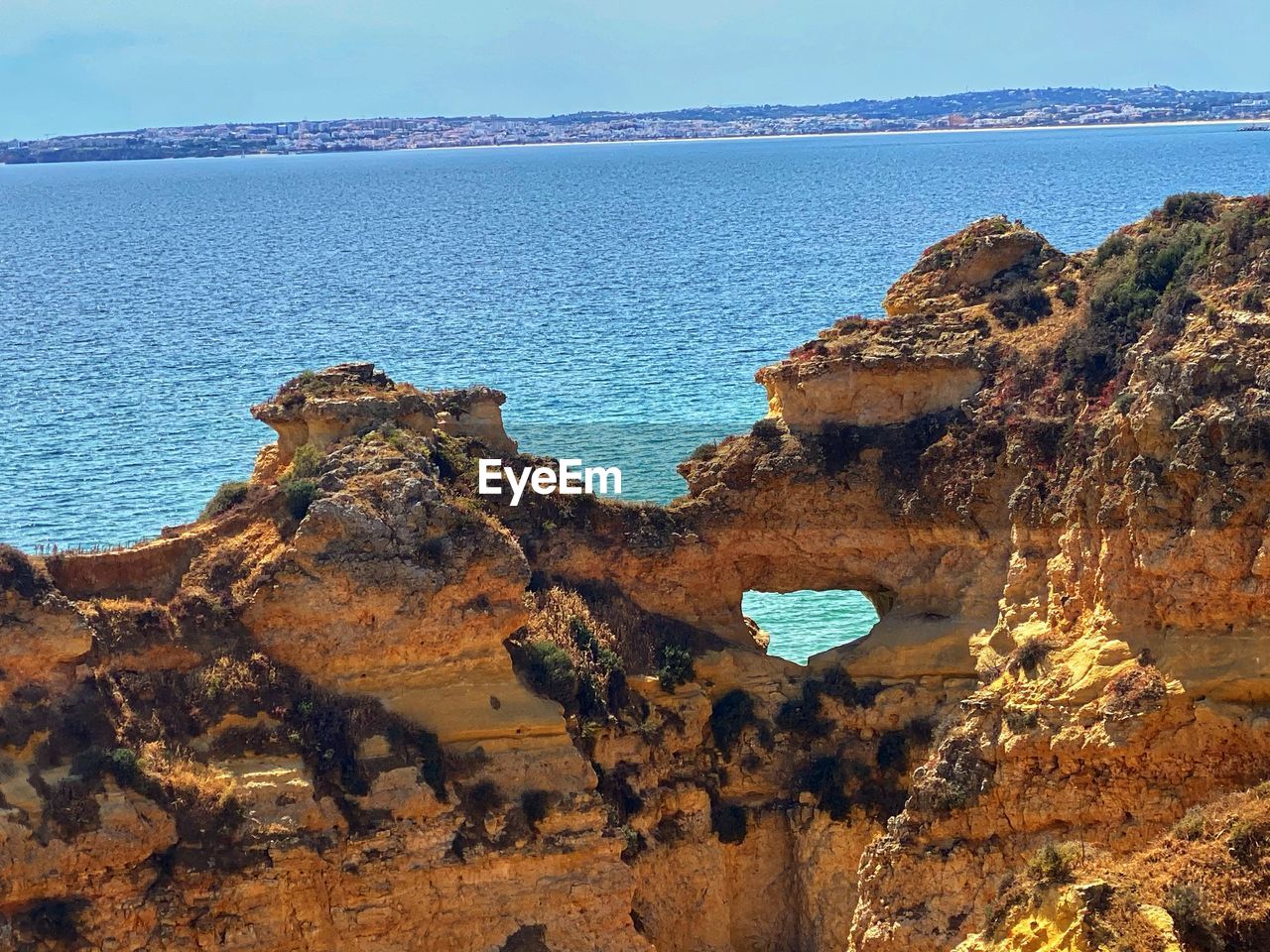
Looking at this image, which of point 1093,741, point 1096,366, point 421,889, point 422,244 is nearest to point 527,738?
point 421,889

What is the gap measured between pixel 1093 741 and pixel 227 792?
15.6 metres

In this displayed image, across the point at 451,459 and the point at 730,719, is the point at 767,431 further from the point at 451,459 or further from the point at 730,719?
the point at 451,459

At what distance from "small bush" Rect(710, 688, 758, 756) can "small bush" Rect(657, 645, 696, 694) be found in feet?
3.05

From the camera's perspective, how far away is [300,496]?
129ft

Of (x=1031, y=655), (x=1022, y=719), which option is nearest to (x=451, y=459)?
(x=1031, y=655)

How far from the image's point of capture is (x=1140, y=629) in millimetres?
36812

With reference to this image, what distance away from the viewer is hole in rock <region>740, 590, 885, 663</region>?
54156 millimetres

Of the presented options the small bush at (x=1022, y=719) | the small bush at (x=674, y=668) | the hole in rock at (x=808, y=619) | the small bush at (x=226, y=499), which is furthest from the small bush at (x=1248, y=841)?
the hole in rock at (x=808, y=619)

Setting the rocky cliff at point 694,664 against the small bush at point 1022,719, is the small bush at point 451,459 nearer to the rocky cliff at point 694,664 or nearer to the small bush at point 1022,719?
the rocky cliff at point 694,664

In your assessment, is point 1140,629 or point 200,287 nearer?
point 1140,629

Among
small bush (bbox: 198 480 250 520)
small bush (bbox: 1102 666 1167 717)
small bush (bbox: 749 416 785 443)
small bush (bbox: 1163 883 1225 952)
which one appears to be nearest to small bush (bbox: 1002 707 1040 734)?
small bush (bbox: 1102 666 1167 717)

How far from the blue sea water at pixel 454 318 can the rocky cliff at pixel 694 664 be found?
11.2 meters

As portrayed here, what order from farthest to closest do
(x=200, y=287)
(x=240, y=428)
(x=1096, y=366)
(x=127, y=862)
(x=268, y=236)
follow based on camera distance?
(x=268, y=236), (x=200, y=287), (x=240, y=428), (x=1096, y=366), (x=127, y=862)

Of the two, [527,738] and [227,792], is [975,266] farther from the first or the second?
[227,792]
